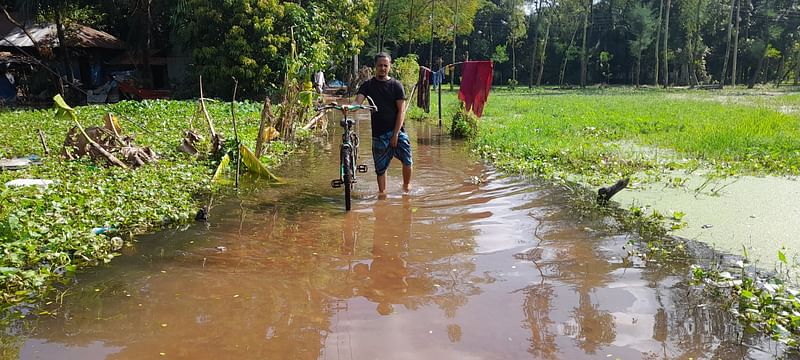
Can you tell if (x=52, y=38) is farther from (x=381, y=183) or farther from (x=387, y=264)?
(x=387, y=264)

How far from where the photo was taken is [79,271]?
4359mm

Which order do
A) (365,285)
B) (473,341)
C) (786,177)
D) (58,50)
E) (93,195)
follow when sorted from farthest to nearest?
(58,50), (786,177), (93,195), (365,285), (473,341)

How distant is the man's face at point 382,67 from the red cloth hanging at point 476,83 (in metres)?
6.35

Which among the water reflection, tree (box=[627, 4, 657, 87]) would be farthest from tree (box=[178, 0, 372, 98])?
tree (box=[627, 4, 657, 87])

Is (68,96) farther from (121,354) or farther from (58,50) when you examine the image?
(121,354)

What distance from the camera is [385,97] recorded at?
6621 millimetres

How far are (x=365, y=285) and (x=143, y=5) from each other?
23.1 m

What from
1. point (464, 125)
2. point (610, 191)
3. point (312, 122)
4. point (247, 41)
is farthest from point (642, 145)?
point (247, 41)

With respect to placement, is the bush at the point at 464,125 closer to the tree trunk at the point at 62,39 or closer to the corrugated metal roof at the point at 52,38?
the tree trunk at the point at 62,39

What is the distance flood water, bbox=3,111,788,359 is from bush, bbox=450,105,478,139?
7.37 meters

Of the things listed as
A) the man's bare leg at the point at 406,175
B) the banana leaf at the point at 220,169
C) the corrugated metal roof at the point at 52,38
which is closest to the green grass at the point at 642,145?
the man's bare leg at the point at 406,175

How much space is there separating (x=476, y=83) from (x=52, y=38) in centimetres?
2136

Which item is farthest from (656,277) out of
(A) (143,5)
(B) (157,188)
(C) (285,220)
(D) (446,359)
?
(A) (143,5)

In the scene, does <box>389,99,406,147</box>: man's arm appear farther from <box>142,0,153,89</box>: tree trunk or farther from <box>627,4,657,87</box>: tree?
<box>627,4,657,87</box>: tree
